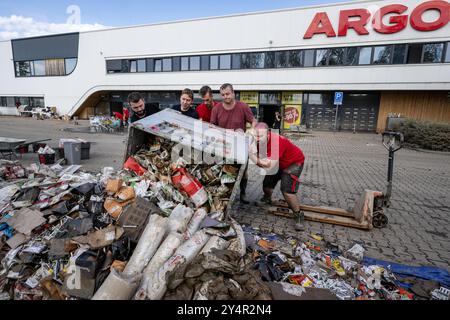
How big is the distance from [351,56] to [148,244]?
58.4ft

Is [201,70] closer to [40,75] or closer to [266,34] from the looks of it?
[266,34]

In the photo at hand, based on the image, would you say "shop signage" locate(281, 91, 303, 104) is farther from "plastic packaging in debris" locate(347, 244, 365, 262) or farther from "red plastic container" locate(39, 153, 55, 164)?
"plastic packaging in debris" locate(347, 244, 365, 262)

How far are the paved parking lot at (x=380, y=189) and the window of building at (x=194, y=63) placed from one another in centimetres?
1213

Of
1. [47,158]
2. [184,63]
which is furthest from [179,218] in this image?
[184,63]

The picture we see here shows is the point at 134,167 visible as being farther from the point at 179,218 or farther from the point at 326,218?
the point at 326,218

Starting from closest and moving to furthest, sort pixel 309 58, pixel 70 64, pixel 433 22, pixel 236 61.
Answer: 1. pixel 433 22
2. pixel 309 58
3. pixel 236 61
4. pixel 70 64

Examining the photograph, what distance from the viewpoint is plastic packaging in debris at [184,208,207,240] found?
264 cm

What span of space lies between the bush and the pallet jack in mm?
10122

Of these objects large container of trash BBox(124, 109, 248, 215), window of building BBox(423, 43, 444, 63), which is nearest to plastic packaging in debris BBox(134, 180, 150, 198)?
large container of trash BBox(124, 109, 248, 215)

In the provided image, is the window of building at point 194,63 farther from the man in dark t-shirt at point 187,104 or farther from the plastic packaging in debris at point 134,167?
the plastic packaging in debris at point 134,167

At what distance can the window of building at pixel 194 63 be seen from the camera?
19.7m

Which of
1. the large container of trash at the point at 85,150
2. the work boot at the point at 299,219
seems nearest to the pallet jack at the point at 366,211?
the work boot at the point at 299,219

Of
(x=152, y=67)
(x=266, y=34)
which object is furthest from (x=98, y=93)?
(x=266, y=34)

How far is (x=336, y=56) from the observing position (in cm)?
1617
